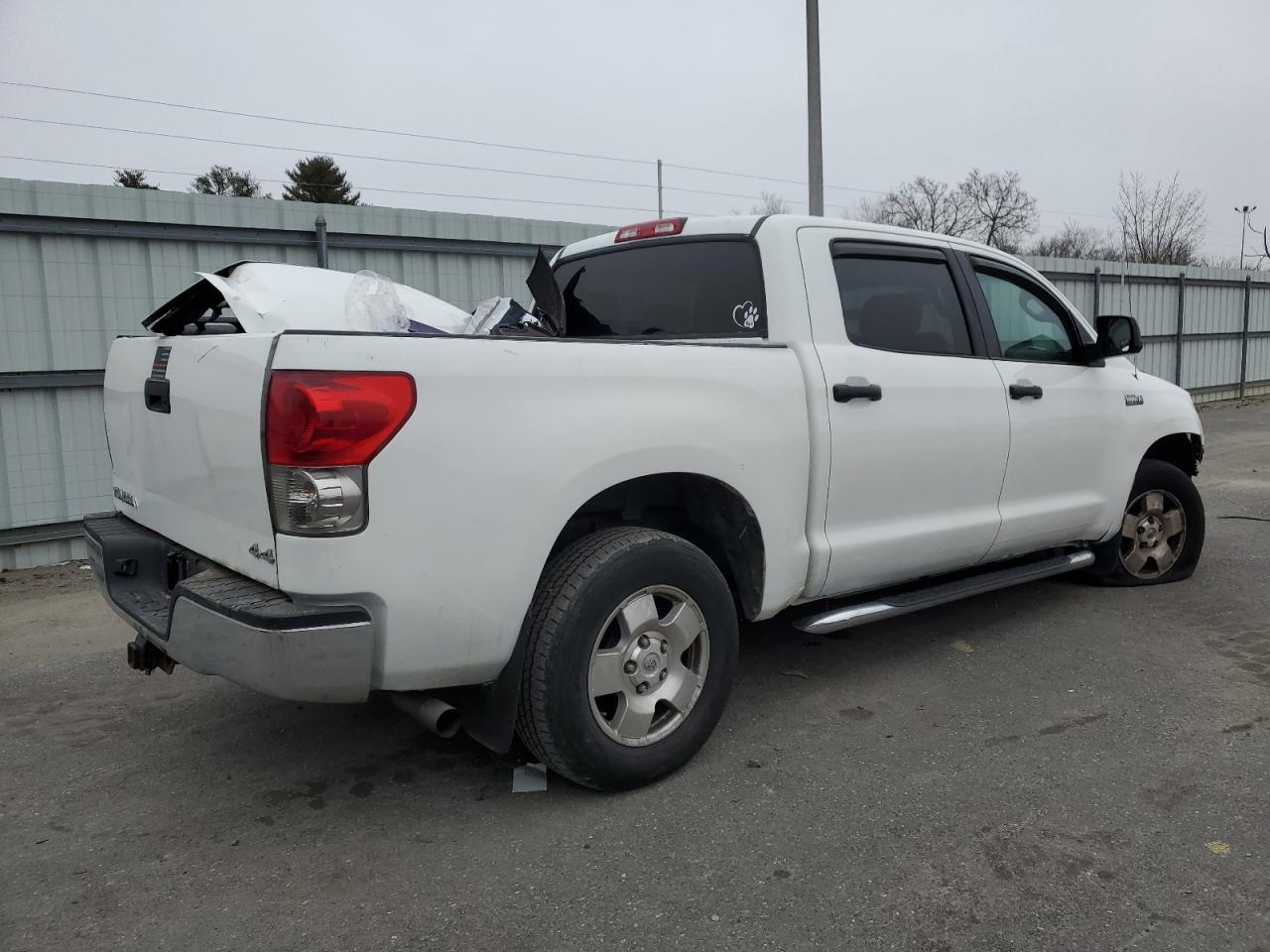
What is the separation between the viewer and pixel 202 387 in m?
2.87

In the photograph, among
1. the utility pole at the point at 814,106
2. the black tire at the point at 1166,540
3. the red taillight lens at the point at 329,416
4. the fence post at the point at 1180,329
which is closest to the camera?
the red taillight lens at the point at 329,416

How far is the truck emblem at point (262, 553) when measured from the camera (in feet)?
8.71

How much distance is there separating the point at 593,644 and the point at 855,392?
1455 millimetres

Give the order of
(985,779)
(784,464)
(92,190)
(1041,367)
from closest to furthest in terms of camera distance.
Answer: (985,779) → (784,464) → (1041,367) → (92,190)

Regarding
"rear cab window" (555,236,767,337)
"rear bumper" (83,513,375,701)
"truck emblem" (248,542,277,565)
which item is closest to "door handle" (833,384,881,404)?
"rear cab window" (555,236,767,337)

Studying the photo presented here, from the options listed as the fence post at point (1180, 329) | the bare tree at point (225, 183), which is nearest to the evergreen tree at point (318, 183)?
the bare tree at point (225, 183)

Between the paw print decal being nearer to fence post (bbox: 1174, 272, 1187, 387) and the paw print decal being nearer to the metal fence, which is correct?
the metal fence

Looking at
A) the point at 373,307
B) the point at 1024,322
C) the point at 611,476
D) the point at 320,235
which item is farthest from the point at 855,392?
the point at 320,235

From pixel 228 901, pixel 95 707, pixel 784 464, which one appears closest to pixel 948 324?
pixel 784 464

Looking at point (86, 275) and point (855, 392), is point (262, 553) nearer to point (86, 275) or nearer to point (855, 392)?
point (855, 392)

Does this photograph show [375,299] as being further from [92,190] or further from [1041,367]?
[92,190]

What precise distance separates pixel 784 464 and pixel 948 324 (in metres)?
1.34

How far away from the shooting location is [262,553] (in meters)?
2.69

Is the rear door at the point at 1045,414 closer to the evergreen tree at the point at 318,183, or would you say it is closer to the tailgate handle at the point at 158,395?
the tailgate handle at the point at 158,395
